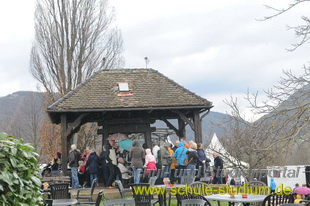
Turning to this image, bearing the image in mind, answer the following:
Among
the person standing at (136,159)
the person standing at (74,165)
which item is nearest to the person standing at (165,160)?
the person standing at (136,159)

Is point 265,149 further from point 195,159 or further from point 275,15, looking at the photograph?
point 195,159

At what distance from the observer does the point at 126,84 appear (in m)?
21.0

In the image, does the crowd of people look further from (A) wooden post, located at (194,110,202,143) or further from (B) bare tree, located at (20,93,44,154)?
(B) bare tree, located at (20,93,44,154)

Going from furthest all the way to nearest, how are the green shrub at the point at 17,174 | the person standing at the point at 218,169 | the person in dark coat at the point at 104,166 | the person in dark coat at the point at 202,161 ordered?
the person standing at the point at 218,169 < the person in dark coat at the point at 104,166 < the person in dark coat at the point at 202,161 < the green shrub at the point at 17,174

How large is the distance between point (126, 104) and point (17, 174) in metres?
13.2

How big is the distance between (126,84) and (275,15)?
1108 cm

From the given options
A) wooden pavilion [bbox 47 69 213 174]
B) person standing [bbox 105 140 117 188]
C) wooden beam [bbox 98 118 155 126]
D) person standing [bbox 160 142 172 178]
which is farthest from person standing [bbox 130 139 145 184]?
wooden beam [bbox 98 118 155 126]

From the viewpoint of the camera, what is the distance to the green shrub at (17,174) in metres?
5.65

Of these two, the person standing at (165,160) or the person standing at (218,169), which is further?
the person standing at (218,169)

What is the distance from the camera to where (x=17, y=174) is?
19.2 feet

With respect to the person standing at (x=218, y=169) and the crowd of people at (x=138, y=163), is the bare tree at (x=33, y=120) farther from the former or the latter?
A: the person standing at (x=218, y=169)

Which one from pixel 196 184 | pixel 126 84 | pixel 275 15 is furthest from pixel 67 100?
pixel 275 15

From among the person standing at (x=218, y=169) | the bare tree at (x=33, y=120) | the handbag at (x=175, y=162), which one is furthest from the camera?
the bare tree at (x=33, y=120)

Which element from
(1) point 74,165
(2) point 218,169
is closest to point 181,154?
(2) point 218,169
